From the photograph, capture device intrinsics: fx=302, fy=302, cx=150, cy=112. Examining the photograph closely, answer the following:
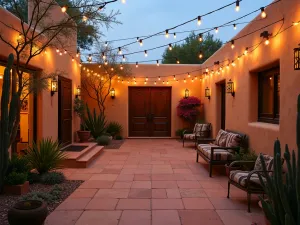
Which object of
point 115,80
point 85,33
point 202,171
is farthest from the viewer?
point 115,80

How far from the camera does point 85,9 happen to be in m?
5.33

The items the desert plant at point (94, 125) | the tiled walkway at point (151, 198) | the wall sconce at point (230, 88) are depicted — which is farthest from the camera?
the desert plant at point (94, 125)

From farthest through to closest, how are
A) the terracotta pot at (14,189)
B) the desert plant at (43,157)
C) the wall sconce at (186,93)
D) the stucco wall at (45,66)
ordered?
the wall sconce at (186,93) < the desert plant at (43,157) < the stucco wall at (45,66) < the terracotta pot at (14,189)

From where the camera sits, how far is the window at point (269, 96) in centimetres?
573

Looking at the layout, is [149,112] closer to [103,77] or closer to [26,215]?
[103,77]

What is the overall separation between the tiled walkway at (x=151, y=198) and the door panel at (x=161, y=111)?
5511mm

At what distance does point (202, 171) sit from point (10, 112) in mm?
4072

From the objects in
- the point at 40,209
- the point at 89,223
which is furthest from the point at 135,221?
the point at 40,209

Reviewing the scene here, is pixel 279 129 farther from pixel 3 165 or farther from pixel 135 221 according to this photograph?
pixel 3 165

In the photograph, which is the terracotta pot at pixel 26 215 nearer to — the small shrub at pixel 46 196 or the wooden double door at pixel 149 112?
the small shrub at pixel 46 196

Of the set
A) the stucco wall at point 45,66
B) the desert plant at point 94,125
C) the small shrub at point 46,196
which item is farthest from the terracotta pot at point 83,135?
the small shrub at point 46,196

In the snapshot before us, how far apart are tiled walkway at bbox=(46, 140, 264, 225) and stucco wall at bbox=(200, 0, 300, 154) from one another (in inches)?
46.3

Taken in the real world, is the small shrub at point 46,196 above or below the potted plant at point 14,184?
below

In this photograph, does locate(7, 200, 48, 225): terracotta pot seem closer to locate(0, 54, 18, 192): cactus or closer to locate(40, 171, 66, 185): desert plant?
locate(0, 54, 18, 192): cactus
